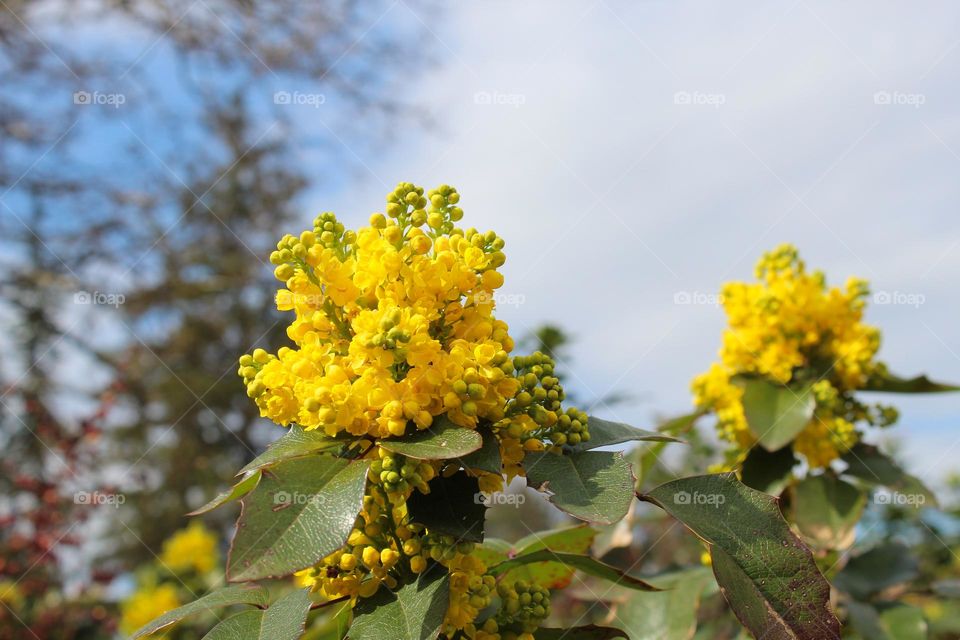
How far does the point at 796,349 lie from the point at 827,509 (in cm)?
52

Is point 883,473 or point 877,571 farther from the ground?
point 883,473

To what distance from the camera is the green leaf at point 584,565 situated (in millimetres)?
1206

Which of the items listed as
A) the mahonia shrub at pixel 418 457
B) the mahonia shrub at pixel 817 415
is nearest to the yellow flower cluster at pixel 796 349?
the mahonia shrub at pixel 817 415

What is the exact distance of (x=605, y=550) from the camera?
223cm

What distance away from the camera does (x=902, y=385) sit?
2.40m

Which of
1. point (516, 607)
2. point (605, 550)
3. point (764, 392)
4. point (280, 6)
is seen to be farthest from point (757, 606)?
point (280, 6)

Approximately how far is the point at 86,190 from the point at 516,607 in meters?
6.76

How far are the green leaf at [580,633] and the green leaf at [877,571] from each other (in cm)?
145

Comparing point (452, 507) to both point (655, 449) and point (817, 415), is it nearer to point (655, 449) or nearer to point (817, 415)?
point (655, 449)

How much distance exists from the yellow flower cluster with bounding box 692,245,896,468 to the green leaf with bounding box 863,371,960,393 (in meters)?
0.04

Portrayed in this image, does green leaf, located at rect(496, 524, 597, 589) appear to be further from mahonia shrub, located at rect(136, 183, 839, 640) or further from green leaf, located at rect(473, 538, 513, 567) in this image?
mahonia shrub, located at rect(136, 183, 839, 640)


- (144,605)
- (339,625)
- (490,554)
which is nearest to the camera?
(339,625)

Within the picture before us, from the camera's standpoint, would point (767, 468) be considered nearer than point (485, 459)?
No

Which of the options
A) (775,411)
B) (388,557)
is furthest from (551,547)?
(775,411)
